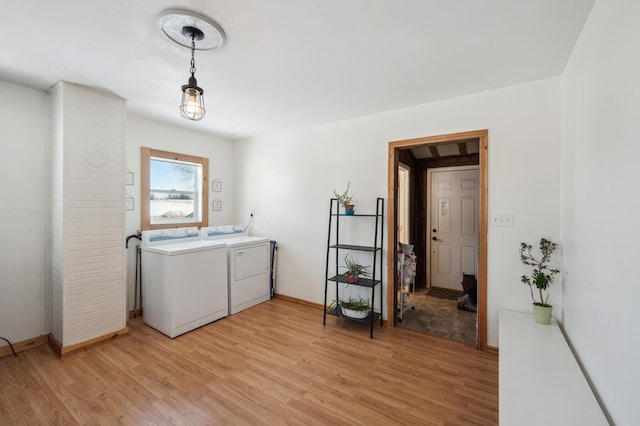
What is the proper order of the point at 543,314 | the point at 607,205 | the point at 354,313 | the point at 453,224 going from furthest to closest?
1. the point at 453,224
2. the point at 354,313
3. the point at 543,314
4. the point at 607,205

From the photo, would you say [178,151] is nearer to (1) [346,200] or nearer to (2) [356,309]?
(1) [346,200]

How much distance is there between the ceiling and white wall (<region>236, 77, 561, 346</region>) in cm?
23

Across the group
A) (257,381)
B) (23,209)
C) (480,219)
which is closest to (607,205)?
(480,219)

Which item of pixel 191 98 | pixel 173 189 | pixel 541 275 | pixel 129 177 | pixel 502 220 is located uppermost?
pixel 191 98

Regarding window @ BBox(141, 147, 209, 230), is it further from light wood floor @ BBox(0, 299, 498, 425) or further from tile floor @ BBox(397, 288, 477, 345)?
tile floor @ BBox(397, 288, 477, 345)

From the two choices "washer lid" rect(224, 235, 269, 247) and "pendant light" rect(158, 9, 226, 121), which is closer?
"pendant light" rect(158, 9, 226, 121)

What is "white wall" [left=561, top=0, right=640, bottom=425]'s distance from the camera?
1095mm

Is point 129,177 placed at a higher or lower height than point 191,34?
lower

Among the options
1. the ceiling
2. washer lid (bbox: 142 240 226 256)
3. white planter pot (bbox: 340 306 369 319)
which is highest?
the ceiling

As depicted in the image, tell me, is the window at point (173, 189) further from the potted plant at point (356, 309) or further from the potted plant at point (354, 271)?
the potted plant at point (356, 309)

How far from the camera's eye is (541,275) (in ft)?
7.61

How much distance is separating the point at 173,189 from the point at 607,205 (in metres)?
4.40

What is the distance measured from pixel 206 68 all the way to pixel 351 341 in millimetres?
2933

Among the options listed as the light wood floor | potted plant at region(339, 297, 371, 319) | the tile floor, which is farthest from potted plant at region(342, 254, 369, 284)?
the tile floor
